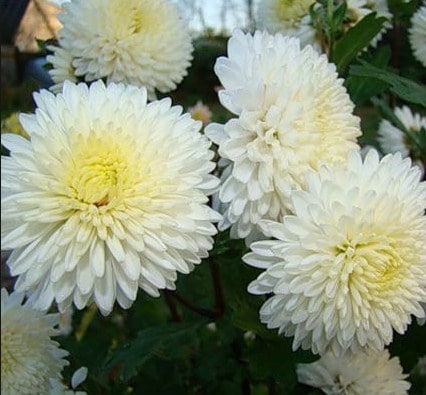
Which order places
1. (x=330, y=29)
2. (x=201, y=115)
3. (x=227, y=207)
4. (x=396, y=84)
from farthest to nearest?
(x=201, y=115), (x=330, y=29), (x=396, y=84), (x=227, y=207)

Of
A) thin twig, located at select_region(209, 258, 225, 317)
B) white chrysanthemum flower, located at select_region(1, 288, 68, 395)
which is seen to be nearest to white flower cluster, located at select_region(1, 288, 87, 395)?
white chrysanthemum flower, located at select_region(1, 288, 68, 395)

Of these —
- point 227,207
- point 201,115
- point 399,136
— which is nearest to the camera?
point 227,207

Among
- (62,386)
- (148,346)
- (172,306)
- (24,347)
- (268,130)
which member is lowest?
(172,306)

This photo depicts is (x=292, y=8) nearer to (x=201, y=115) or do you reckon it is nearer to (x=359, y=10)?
(x=359, y=10)

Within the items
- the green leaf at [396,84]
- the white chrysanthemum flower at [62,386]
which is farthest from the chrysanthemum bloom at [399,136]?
A: the white chrysanthemum flower at [62,386]

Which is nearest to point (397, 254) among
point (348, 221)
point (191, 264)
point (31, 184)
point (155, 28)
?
point (348, 221)

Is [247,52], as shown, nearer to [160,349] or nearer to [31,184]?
[31,184]

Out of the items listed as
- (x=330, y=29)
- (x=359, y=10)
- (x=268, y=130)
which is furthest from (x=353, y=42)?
(x=268, y=130)
